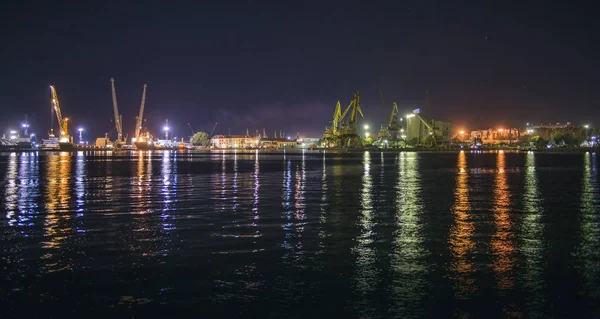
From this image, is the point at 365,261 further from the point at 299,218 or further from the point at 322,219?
the point at 299,218

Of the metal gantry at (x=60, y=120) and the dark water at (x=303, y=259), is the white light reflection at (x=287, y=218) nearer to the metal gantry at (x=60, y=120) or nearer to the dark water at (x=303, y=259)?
the dark water at (x=303, y=259)

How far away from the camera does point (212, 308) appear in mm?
7422

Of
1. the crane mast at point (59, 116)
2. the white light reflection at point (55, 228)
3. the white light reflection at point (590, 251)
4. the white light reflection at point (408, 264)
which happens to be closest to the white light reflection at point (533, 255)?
the white light reflection at point (590, 251)

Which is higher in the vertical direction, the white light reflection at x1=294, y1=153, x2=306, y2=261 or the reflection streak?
the white light reflection at x1=294, y1=153, x2=306, y2=261

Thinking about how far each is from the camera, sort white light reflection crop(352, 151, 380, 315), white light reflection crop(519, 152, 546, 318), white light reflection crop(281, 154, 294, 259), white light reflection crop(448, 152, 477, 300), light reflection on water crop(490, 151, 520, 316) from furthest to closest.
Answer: white light reflection crop(281, 154, 294, 259) → white light reflection crop(448, 152, 477, 300) → light reflection on water crop(490, 151, 520, 316) → white light reflection crop(352, 151, 380, 315) → white light reflection crop(519, 152, 546, 318)

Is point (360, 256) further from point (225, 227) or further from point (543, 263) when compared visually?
point (225, 227)

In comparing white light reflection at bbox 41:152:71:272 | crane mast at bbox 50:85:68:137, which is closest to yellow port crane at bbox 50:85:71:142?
crane mast at bbox 50:85:68:137

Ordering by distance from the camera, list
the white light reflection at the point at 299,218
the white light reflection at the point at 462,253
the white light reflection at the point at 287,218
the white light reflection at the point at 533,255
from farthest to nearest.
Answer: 1. the white light reflection at the point at 287,218
2. the white light reflection at the point at 299,218
3. the white light reflection at the point at 462,253
4. the white light reflection at the point at 533,255

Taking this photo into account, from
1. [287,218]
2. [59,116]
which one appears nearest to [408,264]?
[287,218]

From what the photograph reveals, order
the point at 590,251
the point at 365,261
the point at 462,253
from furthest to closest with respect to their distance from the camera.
Result: the point at 590,251 < the point at 462,253 < the point at 365,261

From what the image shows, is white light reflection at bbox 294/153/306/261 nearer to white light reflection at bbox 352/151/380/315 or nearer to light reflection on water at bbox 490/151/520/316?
white light reflection at bbox 352/151/380/315

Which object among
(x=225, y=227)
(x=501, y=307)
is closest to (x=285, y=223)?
(x=225, y=227)

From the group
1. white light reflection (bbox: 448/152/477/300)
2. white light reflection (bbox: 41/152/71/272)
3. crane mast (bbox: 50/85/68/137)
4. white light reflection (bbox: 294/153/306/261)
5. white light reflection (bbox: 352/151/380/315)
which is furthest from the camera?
crane mast (bbox: 50/85/68/137)

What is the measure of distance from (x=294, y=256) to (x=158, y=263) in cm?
272
